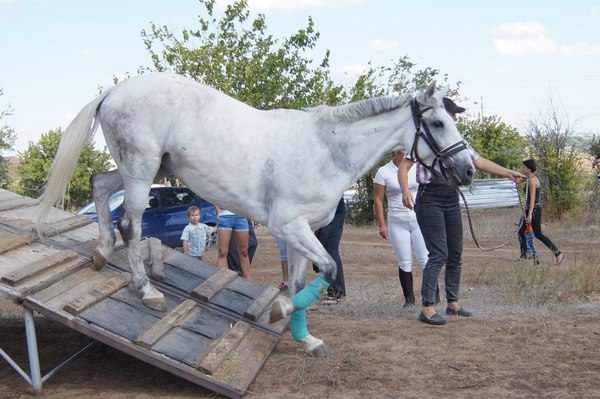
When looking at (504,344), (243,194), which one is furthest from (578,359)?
(243,194)

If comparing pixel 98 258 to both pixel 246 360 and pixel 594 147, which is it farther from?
pixel 594 147

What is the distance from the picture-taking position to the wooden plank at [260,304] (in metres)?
5.46

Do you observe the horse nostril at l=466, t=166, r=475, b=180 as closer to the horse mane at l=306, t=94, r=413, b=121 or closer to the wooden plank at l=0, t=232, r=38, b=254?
the horse mane at l=306, t=94, r=413, b=121

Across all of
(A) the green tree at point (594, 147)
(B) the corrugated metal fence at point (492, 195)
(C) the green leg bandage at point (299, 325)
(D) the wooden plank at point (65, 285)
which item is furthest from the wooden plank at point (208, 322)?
(B) the corrugated metal fence at point (492, 195)

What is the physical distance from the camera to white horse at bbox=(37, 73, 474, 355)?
4867 millimetres

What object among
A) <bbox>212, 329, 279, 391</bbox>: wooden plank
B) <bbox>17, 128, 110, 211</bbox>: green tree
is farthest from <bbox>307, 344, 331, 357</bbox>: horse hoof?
<bbox>17, 128, 110, 211</bbox>: green tree

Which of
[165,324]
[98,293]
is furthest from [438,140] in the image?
[98,293]

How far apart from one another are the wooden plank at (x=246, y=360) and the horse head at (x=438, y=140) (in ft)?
6.64

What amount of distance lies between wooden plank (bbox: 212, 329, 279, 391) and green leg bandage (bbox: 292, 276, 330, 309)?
0.49 m

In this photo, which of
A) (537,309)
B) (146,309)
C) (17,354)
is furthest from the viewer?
(537,309)

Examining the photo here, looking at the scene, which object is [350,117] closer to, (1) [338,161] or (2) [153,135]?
(1) [338,161]

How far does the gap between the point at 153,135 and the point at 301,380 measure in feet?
7.44

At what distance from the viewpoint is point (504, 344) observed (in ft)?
16.8

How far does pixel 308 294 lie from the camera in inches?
190
